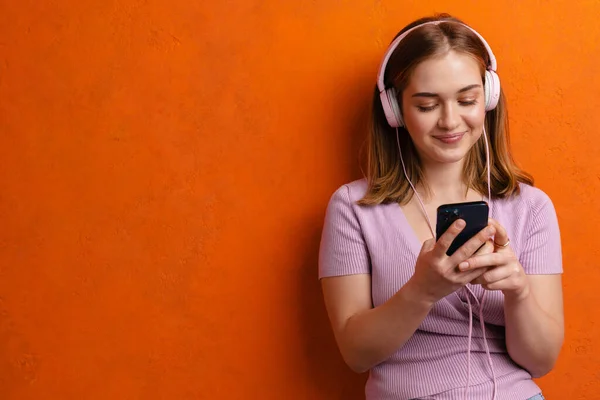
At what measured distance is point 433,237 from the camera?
57.9 inches

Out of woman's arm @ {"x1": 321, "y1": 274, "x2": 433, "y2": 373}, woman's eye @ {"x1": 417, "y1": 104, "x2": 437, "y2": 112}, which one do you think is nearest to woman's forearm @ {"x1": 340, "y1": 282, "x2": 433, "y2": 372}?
woman's arm @ {"x1": 321, "y1": 274, "x2": 433, "y2": 373}

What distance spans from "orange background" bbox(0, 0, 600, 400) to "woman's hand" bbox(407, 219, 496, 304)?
17.4 inches

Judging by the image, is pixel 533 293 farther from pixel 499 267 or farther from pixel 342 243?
pixel 342 243

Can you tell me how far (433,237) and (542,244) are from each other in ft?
0.73

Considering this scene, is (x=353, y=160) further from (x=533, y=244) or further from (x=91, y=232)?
(x=91, y=232)

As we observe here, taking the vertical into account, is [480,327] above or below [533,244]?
below

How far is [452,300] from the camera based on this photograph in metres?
1.43

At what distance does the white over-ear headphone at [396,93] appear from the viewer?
144cm

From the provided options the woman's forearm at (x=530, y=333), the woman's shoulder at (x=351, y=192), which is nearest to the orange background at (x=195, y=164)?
the woman's shoulder at (x=351, y=192)

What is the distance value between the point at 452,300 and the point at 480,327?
0.09 m

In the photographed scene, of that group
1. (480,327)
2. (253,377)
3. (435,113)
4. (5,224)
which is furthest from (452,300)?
(5,224)

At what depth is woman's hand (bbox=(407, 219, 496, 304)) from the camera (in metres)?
1.17

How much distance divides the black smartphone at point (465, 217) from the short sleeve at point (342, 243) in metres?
0.32

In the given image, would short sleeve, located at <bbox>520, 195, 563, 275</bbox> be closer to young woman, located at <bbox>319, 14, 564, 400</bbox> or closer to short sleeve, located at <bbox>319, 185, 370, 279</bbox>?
young woman, located at <bbox>319, 14, 564, 400</bbox>
